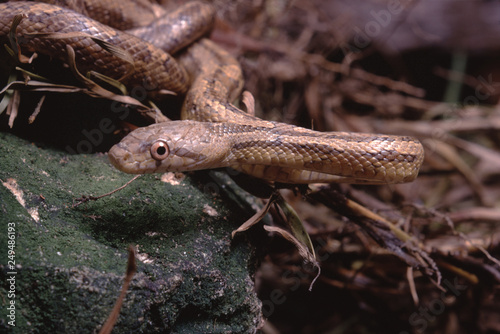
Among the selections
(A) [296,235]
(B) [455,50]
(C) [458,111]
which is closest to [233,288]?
(A) [296,235]

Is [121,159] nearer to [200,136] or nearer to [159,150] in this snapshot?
[159,150]

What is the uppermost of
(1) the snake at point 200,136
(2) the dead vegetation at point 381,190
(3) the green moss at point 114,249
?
(1) the snake at point 200,136

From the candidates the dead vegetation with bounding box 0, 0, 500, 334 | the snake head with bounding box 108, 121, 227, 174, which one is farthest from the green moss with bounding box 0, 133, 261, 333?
the dead vegetation with bounding box 0, 0, 500, 334

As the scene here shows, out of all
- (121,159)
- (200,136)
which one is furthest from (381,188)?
(121,159)

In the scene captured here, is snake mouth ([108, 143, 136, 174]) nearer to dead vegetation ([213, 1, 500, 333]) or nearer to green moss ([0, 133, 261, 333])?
green moss ([0, 133, 261, 333])

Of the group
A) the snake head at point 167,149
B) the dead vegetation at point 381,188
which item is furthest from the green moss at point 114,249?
the dead vegetation at point 381,188

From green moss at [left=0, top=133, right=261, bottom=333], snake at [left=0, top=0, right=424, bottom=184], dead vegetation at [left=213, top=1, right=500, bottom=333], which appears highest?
snake at [left=0, top=0, right=424, bottom=184]

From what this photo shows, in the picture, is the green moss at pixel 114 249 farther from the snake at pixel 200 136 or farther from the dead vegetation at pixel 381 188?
the dead vegetation at pixel 381 188
